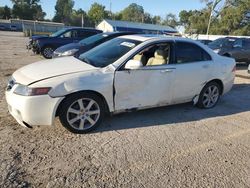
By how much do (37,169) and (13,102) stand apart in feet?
4.03

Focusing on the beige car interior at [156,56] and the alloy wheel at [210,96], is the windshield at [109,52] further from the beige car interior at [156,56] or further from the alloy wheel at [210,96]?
the alloy wheel at [210,96]

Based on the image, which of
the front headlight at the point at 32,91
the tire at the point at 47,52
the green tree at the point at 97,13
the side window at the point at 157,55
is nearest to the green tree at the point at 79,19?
the green tree at the point at 97,13

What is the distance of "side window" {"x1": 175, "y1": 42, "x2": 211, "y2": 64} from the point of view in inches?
211

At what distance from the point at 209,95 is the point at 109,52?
8.20ft

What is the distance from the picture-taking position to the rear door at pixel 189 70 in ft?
17.4

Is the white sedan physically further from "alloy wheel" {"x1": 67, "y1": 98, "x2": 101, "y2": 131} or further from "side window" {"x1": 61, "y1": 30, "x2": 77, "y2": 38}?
"side window" {"x1": 61, "y1": 30, "x2": 77, "y2": 38}

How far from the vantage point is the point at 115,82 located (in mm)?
4508

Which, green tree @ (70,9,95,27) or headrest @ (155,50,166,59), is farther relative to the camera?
green tree @ (70,9,95,27)

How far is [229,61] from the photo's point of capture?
247 inches

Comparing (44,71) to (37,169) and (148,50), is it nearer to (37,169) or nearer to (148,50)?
(37,169)

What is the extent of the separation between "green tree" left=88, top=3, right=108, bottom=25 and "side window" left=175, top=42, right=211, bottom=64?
95.7 meters

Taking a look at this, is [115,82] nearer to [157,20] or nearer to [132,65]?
[132,65]

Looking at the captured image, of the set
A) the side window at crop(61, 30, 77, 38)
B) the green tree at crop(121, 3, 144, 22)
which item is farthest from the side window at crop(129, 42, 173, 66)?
the green tree at crop(121, 3, 144, 22)

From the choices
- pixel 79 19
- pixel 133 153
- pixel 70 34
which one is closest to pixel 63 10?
pixel 79 19
